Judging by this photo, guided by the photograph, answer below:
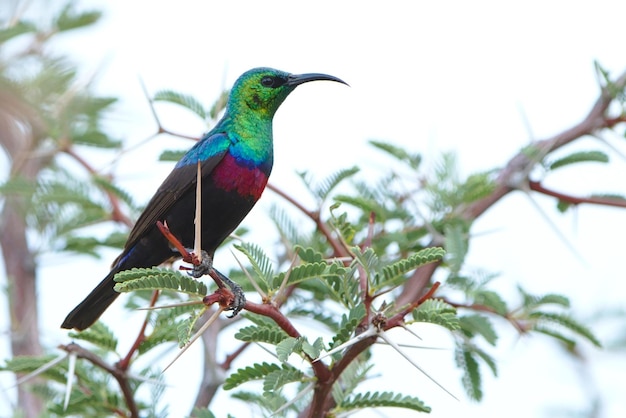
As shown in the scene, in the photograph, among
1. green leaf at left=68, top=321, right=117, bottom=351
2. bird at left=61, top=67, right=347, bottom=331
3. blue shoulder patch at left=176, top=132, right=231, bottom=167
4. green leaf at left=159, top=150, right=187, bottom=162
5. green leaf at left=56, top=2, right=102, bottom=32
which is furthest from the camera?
green leaf at left=56, top=2, right=102, bottom=32

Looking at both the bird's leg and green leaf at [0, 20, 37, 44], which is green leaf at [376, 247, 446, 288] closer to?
the bird's leg

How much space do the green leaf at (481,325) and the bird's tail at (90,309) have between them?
1.52 metres

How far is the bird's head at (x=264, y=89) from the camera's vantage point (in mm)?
4303

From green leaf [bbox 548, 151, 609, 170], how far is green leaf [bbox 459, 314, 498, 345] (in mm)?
867

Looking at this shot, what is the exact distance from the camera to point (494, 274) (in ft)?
12.2

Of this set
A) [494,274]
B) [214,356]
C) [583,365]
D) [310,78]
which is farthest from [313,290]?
[583,365]

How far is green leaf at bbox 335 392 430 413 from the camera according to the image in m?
2.70

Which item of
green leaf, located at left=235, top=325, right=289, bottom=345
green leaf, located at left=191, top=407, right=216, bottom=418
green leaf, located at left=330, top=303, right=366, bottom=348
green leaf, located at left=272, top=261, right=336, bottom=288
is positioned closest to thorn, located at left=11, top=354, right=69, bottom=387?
green leaf, located at left=191, top=407, right=216, bottom=418

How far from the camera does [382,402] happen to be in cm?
276

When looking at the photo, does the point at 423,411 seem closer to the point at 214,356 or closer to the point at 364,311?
the point at 364,311

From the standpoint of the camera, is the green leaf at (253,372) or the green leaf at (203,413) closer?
the green leaf at (253,372)

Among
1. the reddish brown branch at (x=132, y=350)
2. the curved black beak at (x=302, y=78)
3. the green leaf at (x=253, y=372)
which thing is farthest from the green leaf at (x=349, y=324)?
the curved black beak at (x=302, y=78)

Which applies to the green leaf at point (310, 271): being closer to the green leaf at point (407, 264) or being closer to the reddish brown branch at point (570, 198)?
the green leaf at point (407, 264)

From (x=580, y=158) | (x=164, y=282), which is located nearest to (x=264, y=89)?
(x=580, y=158)
